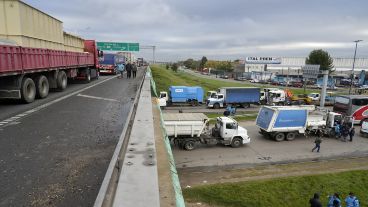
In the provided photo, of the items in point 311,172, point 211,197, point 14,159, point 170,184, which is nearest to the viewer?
point 170,184

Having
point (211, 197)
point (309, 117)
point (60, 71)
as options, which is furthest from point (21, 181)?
point (309, 117)

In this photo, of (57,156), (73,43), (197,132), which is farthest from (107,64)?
(57,156)

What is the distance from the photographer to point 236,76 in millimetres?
100375

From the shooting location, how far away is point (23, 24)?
12.6 meters

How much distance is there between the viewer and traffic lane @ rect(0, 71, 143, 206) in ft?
11.8

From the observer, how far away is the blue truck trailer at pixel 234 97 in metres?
35.0

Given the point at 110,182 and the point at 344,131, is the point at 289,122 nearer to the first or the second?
the point at 344,131

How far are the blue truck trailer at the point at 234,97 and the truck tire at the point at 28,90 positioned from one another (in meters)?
25.0

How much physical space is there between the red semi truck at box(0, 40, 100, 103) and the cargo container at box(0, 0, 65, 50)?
977 millimetres

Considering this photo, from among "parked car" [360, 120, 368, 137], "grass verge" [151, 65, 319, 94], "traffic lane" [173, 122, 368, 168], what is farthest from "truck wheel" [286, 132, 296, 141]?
"grass verge" [151, 65, 319, 94]

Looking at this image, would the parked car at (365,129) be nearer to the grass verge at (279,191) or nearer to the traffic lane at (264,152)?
the traffic lane at (264,152)

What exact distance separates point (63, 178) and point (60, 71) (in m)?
13.3

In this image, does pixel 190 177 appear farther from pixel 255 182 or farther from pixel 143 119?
pixel 143 119

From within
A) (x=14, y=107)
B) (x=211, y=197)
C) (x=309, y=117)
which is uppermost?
(x=14, y=107)
